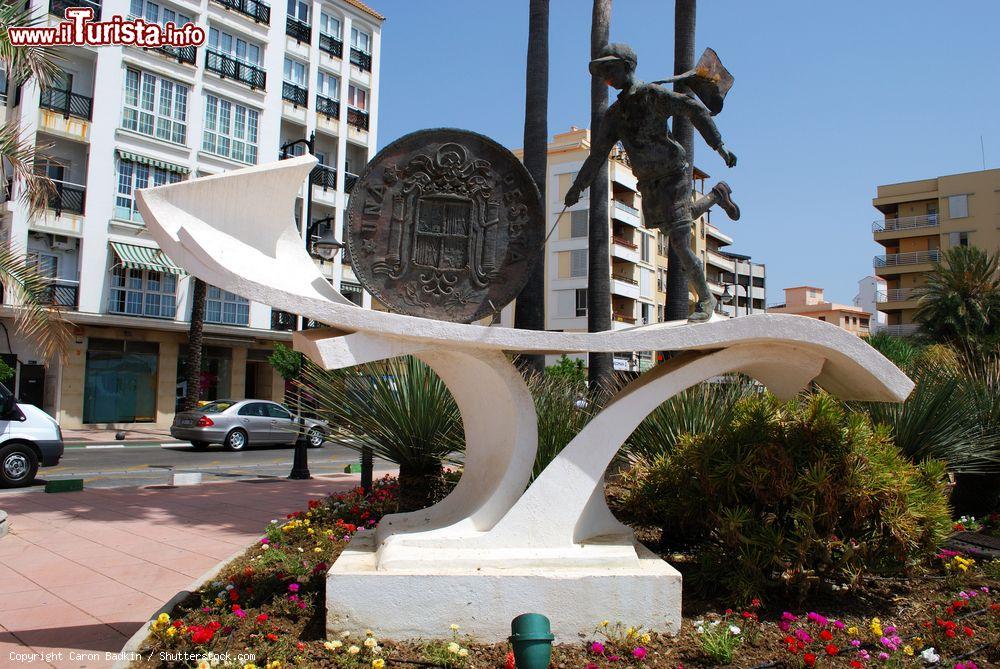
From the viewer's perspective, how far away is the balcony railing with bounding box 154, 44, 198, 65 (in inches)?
1142

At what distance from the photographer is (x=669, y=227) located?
231 inches

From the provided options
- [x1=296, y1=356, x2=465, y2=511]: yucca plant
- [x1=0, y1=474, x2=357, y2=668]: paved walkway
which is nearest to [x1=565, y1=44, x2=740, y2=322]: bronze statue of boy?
[x1=296, y1=356, x2=465, y2=511]: yucca plant

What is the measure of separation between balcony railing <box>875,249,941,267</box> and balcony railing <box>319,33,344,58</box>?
139 feet

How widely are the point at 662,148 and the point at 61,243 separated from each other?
86.8 ft

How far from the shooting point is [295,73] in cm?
3459

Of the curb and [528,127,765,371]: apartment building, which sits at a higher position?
[528,127,765,371]: apartment building

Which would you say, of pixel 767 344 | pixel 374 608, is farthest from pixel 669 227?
pixel 374 608

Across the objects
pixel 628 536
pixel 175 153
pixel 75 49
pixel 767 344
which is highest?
pixel 75 49

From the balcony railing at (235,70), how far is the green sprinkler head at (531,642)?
31641 mm

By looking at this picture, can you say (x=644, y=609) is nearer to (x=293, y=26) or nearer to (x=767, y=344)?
(x=767, y=344)

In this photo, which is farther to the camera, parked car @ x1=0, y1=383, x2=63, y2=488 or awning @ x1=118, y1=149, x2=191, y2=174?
awning @ x1=118, y1=149, x2=191, y2=174

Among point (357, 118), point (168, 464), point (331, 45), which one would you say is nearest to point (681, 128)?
point (168, 464)

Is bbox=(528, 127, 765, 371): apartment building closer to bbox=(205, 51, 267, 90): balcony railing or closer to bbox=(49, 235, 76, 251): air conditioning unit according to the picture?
bbox=(205, 51, 267, 90): balcony railing

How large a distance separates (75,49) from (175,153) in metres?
4.63
